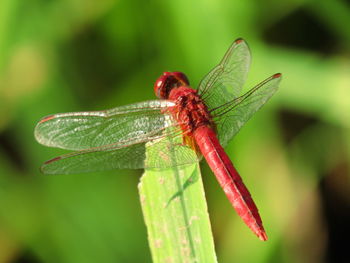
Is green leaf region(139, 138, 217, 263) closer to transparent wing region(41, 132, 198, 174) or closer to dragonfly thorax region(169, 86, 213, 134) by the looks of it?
transparent wing region(41, 132, 198, 174)

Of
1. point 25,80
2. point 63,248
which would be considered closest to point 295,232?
point 63,248

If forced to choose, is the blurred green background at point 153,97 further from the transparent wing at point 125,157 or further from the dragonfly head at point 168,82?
the transparent wing at point 125,157

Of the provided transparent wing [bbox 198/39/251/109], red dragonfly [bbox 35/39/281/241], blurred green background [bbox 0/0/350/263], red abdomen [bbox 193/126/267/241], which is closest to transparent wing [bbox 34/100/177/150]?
red dragonfly [bbox 35/39/281/241]

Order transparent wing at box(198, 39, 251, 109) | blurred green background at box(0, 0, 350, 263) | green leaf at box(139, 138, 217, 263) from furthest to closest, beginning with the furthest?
1. blurred green background at box(0, 0, 350, 263)
2. transparent wing at box(198, 39, 251, 109)
3. green leaf at box(139, 138, 217, 263)

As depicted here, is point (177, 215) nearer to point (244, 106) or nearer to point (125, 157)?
point (125, 157)

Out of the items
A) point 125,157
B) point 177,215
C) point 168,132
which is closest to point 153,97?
point 168,132

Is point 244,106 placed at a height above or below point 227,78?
below
